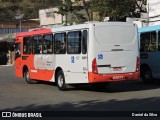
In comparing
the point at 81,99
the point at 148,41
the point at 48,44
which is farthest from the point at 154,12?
the point at 81,99

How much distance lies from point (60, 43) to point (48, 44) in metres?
1.35

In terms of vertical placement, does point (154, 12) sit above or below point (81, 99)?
above

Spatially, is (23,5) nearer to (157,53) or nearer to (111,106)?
(157,53)

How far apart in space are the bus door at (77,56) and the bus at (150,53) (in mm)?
4411

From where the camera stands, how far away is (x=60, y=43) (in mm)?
18953

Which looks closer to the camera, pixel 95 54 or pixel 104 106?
pixel 104 106

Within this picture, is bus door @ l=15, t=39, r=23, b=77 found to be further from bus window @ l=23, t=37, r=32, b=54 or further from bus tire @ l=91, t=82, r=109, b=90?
bus tire @ l=91, t=82, r=109, b=90

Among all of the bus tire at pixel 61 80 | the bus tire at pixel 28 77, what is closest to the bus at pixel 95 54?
the bus tire at pixel 61 80

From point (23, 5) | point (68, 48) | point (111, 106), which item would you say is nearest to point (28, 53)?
point (68, 48)

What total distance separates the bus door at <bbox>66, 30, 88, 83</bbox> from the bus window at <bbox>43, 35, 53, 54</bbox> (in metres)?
1.82

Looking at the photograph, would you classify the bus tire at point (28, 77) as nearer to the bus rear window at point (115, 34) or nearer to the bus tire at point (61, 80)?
the bus tire at point (61, 80)

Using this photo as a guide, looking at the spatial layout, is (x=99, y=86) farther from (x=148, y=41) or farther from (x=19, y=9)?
(x=19, y=9)

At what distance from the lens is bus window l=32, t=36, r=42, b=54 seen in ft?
69.3

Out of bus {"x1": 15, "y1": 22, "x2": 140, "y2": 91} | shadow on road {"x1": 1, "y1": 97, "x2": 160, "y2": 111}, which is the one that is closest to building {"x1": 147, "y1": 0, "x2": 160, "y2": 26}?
bus {"x1": 15, "y1": 22, "x2": 140, "y2": 91}
